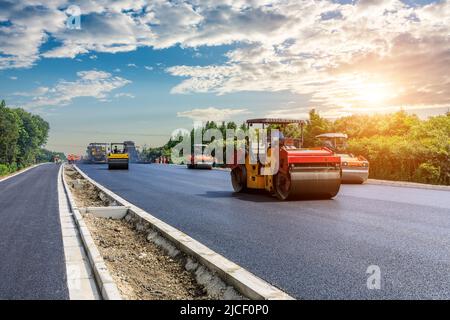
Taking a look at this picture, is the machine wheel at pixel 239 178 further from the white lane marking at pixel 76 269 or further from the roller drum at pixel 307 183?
the white lane marking at pixel 76 269

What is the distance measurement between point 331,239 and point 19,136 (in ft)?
379

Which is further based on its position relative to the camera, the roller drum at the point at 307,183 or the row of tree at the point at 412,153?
the row of tree at the point at 412,153

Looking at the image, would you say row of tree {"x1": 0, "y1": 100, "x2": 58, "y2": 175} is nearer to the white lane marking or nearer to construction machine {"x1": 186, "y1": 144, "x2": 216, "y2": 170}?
construction machine {"x1": 186, "y1": 144, "x2": 216, "y2": 170}

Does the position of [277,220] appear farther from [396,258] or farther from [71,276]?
[71,276]

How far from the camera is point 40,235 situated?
8.20 m

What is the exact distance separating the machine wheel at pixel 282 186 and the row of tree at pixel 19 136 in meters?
58.2

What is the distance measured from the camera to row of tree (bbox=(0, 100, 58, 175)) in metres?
68.7

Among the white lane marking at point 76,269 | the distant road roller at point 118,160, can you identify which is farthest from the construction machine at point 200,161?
the white lane marking at point 76,269

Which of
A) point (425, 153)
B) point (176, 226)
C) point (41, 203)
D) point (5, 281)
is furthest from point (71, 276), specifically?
point (425, 153)

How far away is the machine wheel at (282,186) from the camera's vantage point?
1291 cm

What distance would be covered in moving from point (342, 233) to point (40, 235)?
5.21 meters


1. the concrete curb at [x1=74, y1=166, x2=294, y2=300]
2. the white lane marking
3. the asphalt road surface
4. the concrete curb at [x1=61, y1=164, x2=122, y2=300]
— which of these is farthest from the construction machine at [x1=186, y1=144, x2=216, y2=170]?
the concrete curb at [x1=61, y1=164, x2=122, y2=300]

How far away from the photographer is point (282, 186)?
43.9 feet

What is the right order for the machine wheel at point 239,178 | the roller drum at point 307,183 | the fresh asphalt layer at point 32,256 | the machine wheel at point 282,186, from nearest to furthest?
the fresh asphalt layer at point 32,256
the roller drum at point 307,183
the machine wheel at point 282,186
the machine wheel at point 239,178
